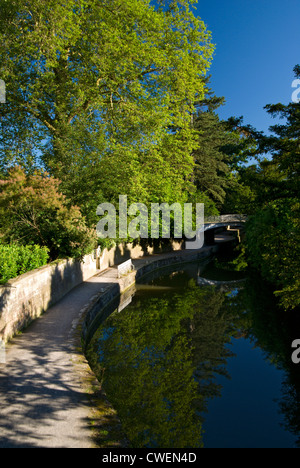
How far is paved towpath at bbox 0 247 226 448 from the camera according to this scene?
4336 mm

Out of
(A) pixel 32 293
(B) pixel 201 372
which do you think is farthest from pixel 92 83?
(B) pixel 201 372

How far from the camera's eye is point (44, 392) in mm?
5582

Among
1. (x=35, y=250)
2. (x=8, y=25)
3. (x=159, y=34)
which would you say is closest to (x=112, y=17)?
(x=159, y=34)

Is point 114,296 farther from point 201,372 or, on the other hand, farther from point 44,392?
point 44,392

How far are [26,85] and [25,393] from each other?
16.1 metres

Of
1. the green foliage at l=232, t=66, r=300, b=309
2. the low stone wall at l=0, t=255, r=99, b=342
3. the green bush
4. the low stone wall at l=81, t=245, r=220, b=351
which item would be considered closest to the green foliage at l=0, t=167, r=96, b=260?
the low stone wall at l=0, t=255, r=99, b=342

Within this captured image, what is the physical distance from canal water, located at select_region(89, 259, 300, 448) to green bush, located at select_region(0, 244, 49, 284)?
323 cm

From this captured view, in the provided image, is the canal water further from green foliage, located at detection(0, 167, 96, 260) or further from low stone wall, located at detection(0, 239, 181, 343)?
green foliage, located at detection(0, 167, 96, 260)

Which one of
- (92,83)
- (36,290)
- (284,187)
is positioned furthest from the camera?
(92,83)

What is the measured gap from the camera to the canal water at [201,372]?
611 centimetres

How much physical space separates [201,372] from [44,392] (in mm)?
4475

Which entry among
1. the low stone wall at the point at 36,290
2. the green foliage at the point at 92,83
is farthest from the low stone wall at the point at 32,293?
the green foliage at the point at 92,83
